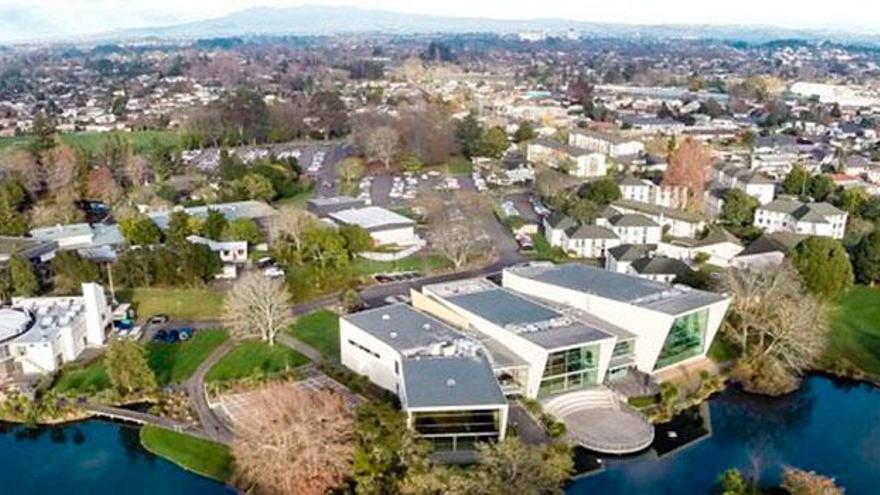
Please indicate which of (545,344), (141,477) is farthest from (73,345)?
(545,344)

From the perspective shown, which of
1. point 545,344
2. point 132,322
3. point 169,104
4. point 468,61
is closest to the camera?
point 545,344

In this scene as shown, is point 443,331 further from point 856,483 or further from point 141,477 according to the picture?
point 856,483

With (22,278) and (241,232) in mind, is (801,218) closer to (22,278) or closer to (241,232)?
(241,232)

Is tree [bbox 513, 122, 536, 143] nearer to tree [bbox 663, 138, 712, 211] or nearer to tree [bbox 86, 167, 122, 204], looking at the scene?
tree [bbox 663, 138, 712, 211]

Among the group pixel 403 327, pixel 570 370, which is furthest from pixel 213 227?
pixel 570 370

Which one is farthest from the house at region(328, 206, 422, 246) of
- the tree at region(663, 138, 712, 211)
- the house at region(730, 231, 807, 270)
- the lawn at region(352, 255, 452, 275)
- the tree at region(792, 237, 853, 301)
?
the tree at region(792, 237, 853, 301)
